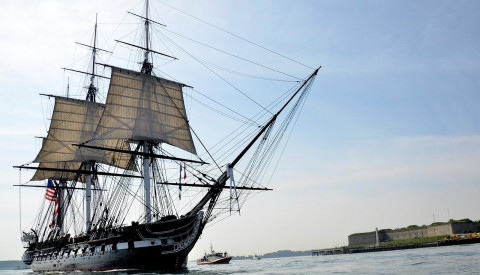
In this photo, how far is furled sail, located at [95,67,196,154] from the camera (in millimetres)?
50219

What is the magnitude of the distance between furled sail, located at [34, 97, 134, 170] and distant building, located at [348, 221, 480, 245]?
10056 centimetres

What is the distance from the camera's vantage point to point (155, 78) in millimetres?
54000

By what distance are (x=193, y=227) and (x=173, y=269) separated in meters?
4.04

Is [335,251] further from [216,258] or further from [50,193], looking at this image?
[50,193]

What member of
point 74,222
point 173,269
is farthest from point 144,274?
point 74,222

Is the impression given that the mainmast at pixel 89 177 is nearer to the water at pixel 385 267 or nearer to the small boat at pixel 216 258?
the water at pixel 385 267

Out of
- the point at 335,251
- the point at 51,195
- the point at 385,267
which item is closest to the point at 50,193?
the point at 51,195

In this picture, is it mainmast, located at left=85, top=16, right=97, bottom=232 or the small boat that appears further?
the small boat

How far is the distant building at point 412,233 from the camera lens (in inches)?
5093

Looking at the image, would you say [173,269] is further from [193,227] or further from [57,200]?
[57,200]

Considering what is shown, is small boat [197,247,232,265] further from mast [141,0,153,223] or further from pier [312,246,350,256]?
pier [312,246,350,256]

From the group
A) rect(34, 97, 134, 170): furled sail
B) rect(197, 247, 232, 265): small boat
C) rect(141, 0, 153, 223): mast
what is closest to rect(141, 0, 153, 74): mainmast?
rect(141, 0, 153, 223): mast

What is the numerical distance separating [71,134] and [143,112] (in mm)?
19762

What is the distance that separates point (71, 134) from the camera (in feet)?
217
